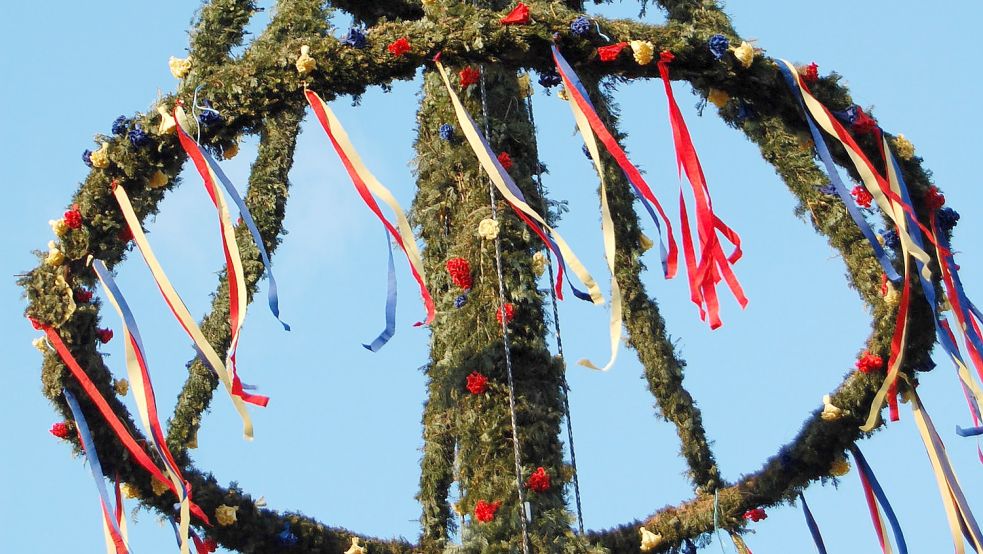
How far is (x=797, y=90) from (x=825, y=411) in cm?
224

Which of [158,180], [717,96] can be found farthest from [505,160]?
[158,180]

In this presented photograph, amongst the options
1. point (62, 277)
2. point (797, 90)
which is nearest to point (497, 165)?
point (797, 90)

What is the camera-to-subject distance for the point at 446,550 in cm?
995

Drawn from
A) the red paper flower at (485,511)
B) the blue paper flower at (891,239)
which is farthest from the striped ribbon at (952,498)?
the red paper flower at (485,511)

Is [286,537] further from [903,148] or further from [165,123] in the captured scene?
[903,148]

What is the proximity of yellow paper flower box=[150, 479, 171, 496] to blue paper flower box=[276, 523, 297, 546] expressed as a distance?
776 millimetres

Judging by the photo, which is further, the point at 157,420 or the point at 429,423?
the point at 429,423

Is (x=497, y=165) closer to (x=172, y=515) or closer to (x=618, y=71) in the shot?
(x=618, y=71)

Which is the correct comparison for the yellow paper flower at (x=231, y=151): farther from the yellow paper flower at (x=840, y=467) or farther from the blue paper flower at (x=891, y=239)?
the yellow paper flower at (x=840, y=467)

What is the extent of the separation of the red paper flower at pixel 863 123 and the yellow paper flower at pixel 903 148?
24 centimetres

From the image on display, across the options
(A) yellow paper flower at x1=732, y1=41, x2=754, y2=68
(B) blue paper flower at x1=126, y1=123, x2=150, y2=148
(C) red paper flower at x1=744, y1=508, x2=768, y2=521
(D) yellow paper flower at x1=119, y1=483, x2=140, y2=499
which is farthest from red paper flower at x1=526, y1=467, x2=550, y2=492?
(B) blue paper flower at x1=126, y1=123, x2=150, y2=148

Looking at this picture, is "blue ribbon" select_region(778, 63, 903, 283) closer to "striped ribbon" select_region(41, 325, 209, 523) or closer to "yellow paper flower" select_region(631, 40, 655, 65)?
"yellow paper flower" select_region(631, 40, 655, 65)

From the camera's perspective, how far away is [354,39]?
33.7 ft

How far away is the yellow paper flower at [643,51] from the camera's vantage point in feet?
33.4
